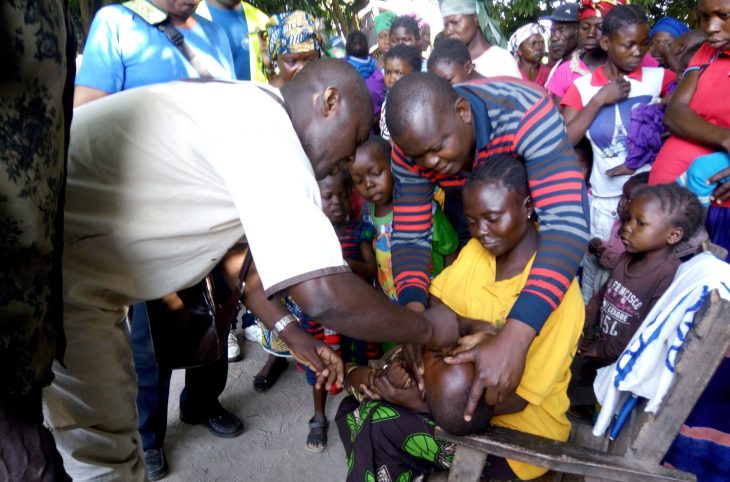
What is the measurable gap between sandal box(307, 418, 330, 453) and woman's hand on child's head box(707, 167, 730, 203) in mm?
2227

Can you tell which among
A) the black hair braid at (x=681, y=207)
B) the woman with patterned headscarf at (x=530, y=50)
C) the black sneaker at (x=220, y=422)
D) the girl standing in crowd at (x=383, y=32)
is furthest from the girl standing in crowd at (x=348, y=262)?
the woman with patterned headscarf at (x=530, y=50)

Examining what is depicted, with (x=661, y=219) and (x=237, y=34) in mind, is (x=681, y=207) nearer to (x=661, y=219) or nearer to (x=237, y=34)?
(x=661, y=219)

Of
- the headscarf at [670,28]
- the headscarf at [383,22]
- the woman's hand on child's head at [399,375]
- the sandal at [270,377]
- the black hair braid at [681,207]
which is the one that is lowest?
the sandal at [270,377]

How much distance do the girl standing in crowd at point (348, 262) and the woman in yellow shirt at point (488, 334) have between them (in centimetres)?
68

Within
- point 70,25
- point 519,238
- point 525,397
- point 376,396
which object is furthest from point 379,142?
point 70,25

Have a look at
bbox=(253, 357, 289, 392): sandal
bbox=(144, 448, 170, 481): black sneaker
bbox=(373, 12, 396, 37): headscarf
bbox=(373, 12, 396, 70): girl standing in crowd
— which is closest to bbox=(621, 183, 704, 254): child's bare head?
bbox=(253, 357, 289, 392): sandal

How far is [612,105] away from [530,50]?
2.24 meters

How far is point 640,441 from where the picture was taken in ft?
5.22

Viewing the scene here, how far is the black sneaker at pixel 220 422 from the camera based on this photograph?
283cm

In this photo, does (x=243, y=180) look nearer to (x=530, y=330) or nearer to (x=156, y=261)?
(x=156, y=261)

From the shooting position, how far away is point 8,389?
2.80 feet

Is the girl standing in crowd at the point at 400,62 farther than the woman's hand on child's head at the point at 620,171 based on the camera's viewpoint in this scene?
Yes

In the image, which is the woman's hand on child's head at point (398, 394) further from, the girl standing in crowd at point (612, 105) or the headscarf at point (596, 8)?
the headscarf at point (596, 8)

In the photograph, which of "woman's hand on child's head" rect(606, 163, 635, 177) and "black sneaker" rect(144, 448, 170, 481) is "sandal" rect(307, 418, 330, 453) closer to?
"black sneaker" rect(144, 448, 170, 481)
